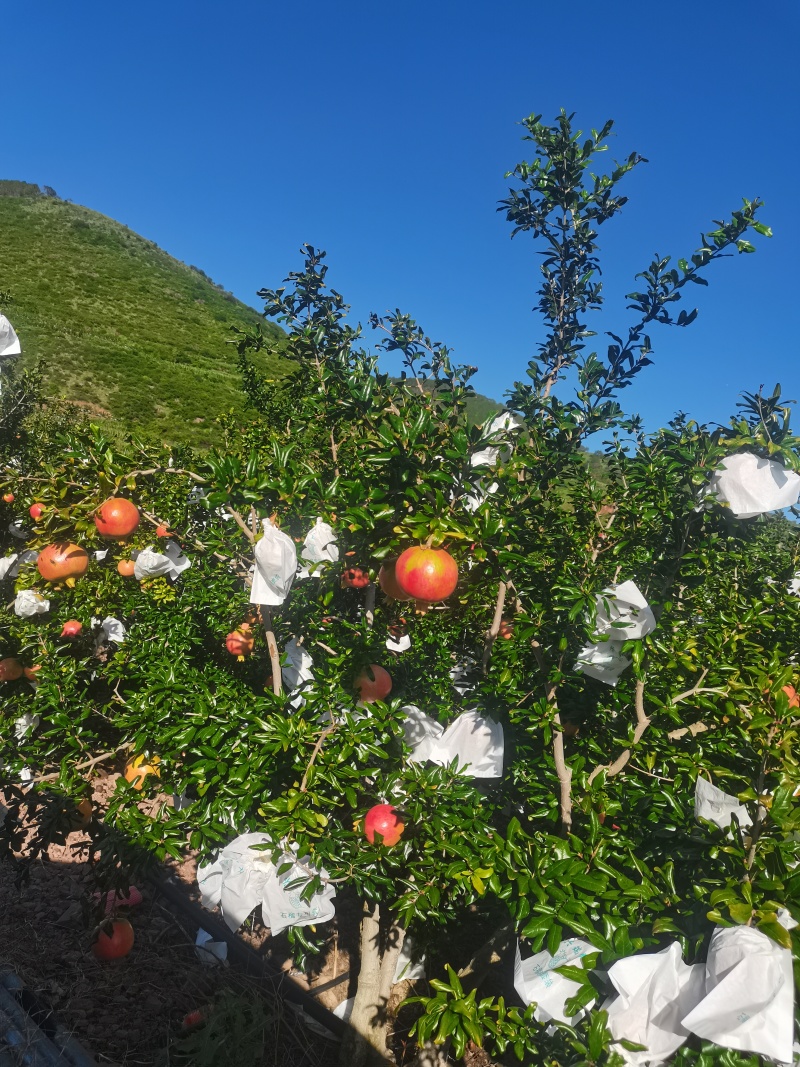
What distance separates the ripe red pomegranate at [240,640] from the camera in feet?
8.56

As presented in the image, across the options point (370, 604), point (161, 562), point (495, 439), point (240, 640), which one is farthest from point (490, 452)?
point (161, 562)

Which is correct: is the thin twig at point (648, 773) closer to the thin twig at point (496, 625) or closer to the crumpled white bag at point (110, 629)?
the thin twig at point (496, 625)

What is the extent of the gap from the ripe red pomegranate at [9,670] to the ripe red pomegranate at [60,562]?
147 centimetres

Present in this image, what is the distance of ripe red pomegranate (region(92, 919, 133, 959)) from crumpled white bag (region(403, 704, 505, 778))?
206 cm

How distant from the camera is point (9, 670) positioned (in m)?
3.47

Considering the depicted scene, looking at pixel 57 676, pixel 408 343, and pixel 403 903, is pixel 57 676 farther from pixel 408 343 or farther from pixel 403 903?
pixel 408 343

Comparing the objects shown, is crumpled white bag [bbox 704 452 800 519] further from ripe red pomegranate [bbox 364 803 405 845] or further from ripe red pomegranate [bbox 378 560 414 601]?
ripe red pomegranate [bbox 364 803 405 845]

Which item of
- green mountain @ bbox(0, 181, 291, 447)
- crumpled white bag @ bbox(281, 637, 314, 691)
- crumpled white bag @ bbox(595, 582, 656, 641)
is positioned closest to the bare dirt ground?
crumpled white bag @ bbox(281, 637, 314, 691)

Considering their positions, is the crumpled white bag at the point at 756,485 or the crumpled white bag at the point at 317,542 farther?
the crumpled white bag at the point at 317,542

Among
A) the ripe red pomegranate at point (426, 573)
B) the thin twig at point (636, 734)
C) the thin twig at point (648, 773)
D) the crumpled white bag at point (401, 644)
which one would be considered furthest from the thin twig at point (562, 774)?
the crumpled white bag at point (401, 644)

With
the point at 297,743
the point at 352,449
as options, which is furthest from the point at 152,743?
the point at 352,449

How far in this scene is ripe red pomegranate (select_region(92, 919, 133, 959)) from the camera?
3.04 m

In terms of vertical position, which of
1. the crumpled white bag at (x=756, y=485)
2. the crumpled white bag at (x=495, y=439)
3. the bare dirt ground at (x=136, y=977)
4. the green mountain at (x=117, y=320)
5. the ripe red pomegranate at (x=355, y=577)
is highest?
the green mountain at (x=117, y=320)

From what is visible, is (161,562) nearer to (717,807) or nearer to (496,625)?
(496,625)
